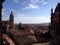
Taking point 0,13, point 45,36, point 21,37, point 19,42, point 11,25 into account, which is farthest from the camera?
point 11,25

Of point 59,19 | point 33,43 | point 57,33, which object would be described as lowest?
point 33,43

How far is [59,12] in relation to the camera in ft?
126

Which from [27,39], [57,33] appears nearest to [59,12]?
[57,33]

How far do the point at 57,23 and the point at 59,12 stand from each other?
314 centimetres

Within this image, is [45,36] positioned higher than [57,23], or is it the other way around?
[57,23]

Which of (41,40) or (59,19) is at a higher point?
(59,19)

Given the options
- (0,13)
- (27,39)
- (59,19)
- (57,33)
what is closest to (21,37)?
(27,39)

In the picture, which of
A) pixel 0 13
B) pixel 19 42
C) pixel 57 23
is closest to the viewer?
pixel 0 13

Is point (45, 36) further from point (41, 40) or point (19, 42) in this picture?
point (19, 42)

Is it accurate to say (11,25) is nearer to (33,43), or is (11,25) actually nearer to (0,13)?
(33,43)

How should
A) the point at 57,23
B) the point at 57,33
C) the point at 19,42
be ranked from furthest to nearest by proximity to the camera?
the point at 57,23, the point at 57,33, the point at 19,42

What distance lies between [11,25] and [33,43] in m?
25.4

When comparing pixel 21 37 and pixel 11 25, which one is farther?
pixel 11 25

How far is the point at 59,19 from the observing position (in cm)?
3862
